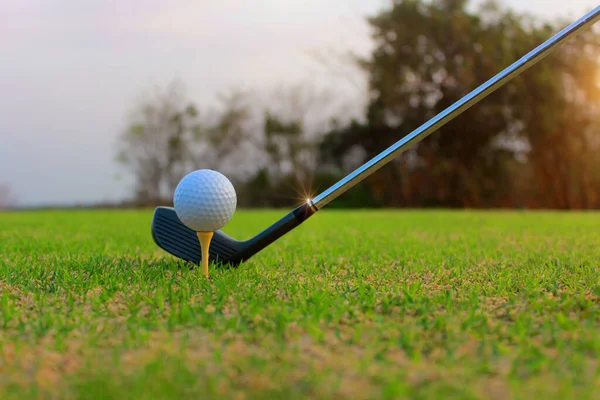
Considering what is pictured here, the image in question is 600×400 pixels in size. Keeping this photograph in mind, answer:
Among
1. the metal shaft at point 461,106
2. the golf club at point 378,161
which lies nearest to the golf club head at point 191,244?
the golf club at point 378,161

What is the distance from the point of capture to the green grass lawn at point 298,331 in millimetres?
1045

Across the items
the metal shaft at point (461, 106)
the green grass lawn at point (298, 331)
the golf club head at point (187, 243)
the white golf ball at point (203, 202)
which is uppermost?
the metal shaft at point (461, 106)

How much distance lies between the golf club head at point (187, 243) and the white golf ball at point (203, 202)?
26 cm

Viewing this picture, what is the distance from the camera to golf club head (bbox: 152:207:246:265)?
2.41m

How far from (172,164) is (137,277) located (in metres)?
14.9

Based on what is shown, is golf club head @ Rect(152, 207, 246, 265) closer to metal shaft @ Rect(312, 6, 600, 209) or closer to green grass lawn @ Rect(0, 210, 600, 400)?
green grass lawn @ Rect(0, 210, 600, 400)

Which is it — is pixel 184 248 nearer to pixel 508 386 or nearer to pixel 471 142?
pixel 508 386

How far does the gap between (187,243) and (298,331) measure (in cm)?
120

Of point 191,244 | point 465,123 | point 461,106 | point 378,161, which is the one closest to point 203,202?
point 191,244

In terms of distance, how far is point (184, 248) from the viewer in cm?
244

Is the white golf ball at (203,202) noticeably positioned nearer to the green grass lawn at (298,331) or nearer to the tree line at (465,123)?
the green grass lawn at (298,331)

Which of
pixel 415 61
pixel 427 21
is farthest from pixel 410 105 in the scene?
pixel 427 21

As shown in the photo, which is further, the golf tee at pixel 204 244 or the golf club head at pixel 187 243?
the golf club head at pixel 187 243

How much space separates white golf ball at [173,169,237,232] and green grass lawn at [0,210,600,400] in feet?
0.74
